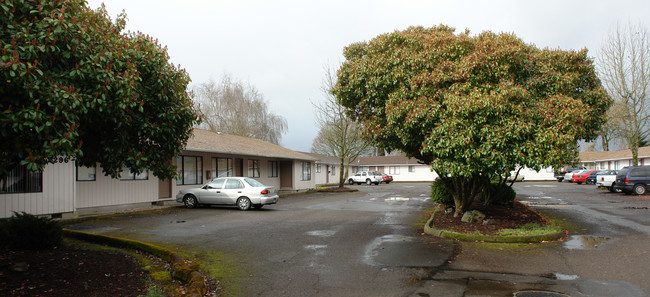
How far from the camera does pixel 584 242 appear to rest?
959 centimetres

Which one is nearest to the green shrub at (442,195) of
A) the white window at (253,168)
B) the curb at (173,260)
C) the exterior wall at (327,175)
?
the curb at (173,260)

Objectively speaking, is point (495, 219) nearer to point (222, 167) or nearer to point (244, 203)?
point (244, 203)

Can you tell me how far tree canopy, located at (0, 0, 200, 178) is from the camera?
427 centimetres

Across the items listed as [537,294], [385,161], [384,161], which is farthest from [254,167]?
[384,161]

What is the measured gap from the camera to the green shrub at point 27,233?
764 cm

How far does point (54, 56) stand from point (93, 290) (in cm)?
317

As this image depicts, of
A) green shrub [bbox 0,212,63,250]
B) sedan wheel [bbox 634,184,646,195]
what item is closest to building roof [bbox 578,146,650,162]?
sedan wheel [bbox 634,184,646,195]

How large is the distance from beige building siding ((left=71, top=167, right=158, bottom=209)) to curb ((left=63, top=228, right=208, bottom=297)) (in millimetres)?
5444

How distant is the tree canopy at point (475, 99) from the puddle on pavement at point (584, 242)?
1897 millimetres

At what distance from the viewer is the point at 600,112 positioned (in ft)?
38.1

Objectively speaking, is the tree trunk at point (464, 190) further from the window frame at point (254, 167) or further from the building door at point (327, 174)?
the building door at point (327, 174)

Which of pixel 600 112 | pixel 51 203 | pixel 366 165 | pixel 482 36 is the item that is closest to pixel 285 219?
pixel 51 203

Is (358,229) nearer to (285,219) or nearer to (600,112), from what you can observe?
(285,219)

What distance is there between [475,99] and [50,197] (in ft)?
43.4
